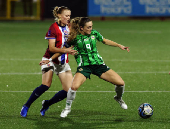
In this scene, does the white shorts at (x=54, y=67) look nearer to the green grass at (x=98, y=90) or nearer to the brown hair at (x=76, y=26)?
the brown hair at (x=76, y=26)

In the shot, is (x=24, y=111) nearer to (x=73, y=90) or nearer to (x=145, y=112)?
(x=73, y=90)

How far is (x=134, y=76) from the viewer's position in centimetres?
1077

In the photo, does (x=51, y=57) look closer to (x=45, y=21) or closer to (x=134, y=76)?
(x=134, y=76)

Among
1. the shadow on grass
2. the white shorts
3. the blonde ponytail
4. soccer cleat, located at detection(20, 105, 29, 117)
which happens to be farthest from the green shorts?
soccer cleat, located at detection(20, 105, 29, 117)

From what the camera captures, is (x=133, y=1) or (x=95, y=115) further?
(x=133, y=1)

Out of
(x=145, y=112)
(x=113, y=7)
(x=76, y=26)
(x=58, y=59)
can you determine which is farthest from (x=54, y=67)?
(x=113, y=7)

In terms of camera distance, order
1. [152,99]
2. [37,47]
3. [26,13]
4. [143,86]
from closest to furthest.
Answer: [152,99] < [143,86] < [37,47] < [26,13]

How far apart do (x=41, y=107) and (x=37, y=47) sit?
964 cm

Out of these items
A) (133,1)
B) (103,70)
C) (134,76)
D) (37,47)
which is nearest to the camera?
(103,70)

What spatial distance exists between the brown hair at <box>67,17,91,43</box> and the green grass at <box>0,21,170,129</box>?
1318mm

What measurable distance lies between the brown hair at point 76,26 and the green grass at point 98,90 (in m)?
1.32

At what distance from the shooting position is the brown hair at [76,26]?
21.7 feet

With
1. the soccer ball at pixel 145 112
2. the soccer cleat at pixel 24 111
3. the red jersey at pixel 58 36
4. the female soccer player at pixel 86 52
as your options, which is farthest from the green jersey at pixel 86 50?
Result: the soccer cleat at pixel 24 111

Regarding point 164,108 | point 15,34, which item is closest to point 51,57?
point 164,108
